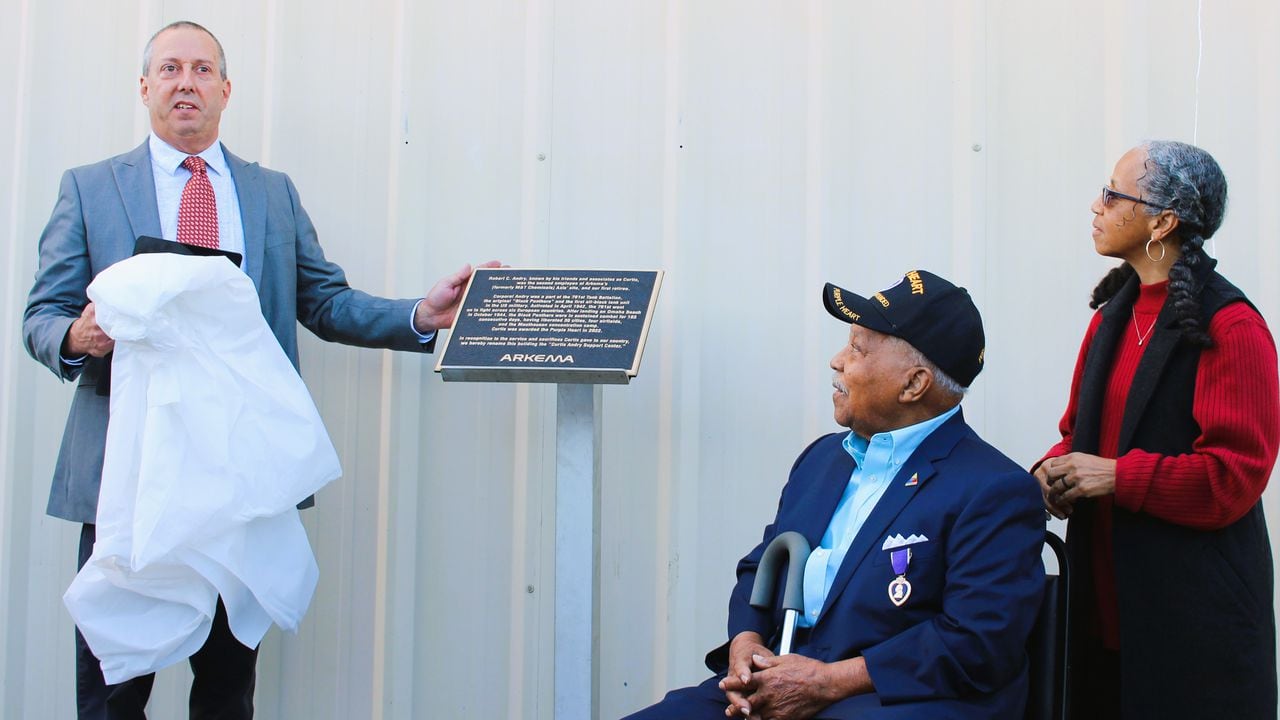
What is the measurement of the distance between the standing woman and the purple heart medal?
58 cm

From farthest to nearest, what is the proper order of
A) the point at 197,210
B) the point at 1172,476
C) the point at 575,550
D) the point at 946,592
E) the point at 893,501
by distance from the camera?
the point at 197,210 < the point at 575,550 < the point at 1172,476 < the point at 893,501 < the point at 946,592

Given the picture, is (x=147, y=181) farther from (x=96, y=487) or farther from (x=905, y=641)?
(x=905, y=641)

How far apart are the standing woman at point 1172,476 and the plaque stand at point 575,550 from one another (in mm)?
1264

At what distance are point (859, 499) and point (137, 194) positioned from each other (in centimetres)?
237

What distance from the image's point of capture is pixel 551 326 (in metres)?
3.62

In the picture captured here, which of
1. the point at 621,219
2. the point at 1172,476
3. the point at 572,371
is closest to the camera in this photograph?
the point at 1172,476

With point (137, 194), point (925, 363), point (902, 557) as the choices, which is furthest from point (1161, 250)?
point (137, 194)

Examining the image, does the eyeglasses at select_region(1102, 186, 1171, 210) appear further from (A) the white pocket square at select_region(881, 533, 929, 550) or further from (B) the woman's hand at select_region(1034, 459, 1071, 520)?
(A) the white pocket square at select_region(881, 533, 929, 550)

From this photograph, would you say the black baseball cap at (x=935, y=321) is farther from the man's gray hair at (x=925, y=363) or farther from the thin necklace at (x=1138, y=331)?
the thin necklace at (x=1138, y=331)

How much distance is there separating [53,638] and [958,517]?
11.3 feet

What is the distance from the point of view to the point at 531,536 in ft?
14.3

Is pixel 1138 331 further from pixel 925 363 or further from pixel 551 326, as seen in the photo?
pixel 551 326

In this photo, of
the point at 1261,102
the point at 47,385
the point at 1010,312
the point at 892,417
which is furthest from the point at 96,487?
the point at 1261,102

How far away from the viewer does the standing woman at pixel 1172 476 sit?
9.96 ft
